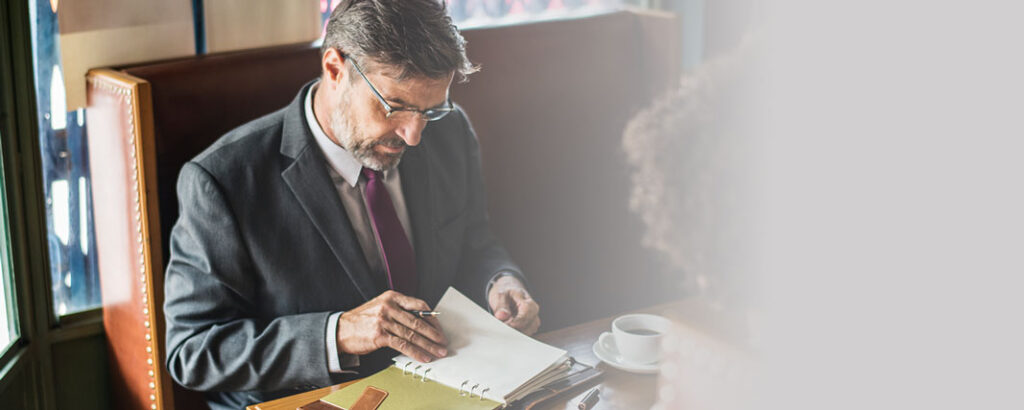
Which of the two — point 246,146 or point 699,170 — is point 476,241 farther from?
point 699,170

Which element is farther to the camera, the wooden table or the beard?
the beard

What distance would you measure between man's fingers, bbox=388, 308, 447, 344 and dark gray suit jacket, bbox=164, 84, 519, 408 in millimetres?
140

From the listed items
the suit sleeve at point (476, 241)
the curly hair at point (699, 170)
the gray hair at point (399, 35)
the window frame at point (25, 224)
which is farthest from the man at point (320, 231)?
the curly hair at point (699, 170)

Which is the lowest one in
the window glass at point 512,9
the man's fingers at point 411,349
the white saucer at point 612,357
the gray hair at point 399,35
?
the white saucer at point 612,357

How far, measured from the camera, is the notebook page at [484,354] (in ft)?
3.50

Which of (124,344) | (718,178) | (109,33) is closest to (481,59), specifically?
(109,33)

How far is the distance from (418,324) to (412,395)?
0.12 metres

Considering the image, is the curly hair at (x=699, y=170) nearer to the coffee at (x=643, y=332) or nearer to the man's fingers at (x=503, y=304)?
the coffee at (x=643, y=332)

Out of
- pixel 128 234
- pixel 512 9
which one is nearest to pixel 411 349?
pixel 128 234

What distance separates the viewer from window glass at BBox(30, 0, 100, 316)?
4.85 feet

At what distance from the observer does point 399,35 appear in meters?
1.25

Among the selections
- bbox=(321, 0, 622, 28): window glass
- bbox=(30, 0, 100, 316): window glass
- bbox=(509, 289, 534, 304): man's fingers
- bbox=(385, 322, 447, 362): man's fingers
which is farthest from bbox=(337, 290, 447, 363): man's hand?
bbox=(321, 0, 622, 28): window glass

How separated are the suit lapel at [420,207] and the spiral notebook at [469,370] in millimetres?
305

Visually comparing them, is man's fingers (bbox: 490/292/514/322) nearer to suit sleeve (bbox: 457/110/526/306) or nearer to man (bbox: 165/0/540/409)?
man (bbox: 165/0/540/409)
